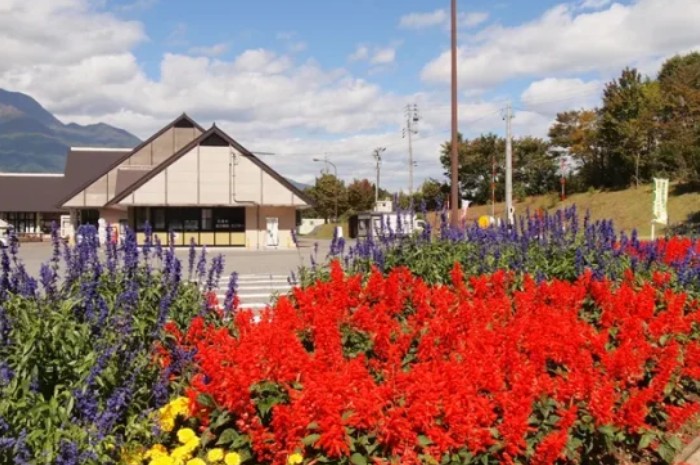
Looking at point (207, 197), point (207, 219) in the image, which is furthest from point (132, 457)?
point (207, 219)

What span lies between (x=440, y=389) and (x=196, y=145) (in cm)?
3221

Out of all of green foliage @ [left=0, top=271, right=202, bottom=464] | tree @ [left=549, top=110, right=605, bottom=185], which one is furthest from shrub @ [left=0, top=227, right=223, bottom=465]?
tree @ [left=549, top=110, right=605, bottom=185]

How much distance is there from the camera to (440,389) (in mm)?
2990

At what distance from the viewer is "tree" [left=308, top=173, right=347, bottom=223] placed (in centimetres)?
7119

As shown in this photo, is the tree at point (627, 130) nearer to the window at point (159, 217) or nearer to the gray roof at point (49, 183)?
the window at point (159, 217)

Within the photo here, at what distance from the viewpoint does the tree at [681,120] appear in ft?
125

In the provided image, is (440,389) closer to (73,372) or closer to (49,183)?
(73,372)

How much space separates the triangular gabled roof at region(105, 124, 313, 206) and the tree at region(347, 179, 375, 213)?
1409 inches

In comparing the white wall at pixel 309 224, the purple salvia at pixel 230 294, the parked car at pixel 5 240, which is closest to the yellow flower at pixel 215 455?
the purple salvia at pixel 230 294

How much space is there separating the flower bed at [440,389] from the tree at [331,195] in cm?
6578

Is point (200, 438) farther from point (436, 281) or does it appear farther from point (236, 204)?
point (236, 204)

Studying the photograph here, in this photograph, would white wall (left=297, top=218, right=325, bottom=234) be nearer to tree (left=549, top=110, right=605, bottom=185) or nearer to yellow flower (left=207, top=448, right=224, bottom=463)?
tree (left=549, top=110, right=605, bottom=185)

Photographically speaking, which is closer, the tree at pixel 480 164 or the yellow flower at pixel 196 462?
the yellow flower at pixel 196 462

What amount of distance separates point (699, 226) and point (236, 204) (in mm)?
23639
